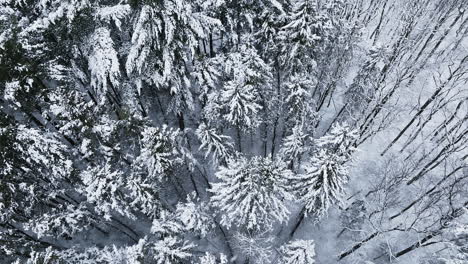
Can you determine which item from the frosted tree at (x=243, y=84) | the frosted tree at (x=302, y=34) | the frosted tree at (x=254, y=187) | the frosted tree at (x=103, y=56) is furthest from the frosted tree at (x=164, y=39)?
the frosted tree at (x=254, y=187)

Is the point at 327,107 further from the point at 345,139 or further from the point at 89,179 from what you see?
the point at 89,179

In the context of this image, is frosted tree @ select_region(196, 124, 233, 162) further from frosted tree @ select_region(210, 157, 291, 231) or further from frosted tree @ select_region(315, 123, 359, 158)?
frosted tree @ select_region(315, 123, 359, 158)

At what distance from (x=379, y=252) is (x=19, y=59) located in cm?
2304

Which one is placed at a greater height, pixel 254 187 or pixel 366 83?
pixel 366 83

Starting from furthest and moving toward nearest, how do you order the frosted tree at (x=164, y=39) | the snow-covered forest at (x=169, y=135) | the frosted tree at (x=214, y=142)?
the frosted tree at (x=214, y=142)
the snow-covered forest at (x=169, y=135)
the frosted tree at (x=164, y=39)

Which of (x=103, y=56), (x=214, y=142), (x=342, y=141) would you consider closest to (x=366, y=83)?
(x=342, y=141)

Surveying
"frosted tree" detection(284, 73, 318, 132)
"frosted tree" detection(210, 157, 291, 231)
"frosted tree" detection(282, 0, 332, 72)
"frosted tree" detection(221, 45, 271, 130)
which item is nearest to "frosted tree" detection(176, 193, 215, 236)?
"frosted tree" detection(210, 157, 291, 231)

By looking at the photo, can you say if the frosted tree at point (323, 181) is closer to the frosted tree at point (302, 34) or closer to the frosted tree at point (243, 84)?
the frosted tree at point (243, 84)

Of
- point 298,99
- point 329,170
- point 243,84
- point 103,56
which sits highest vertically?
point 298,99

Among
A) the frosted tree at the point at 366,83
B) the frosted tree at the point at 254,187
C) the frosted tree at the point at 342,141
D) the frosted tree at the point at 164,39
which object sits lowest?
the frosted tree at the point at 254,187

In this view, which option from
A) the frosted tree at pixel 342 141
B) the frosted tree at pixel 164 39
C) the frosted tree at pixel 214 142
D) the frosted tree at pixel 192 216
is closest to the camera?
the frosted tree at pixel 164 39

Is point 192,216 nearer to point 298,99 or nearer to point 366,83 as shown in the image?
point 298,99

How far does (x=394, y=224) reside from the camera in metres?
22.1

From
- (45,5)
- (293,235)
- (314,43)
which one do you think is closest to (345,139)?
(314,43)
